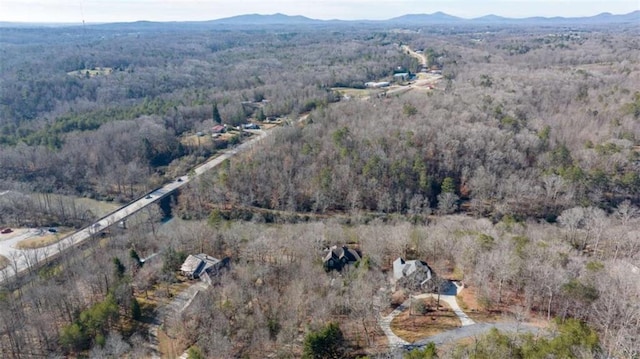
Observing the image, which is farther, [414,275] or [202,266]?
[202,266]

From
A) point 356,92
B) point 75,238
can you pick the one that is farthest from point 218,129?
point 75,238

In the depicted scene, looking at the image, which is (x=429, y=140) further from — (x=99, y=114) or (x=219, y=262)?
(x=99, y=114)

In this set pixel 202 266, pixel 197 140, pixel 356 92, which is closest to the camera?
pixel 202 266

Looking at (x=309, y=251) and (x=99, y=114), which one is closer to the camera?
(x=309, y=251)

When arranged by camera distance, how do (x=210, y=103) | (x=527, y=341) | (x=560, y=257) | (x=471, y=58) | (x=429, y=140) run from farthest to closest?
(x=471, y=58) → (x=210, y=103) → (x=429, y=140) → (x=560, y=257) → (x=527, y=341)

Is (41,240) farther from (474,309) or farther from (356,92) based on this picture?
(356,92)

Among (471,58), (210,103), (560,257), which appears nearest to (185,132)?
(210,103)
